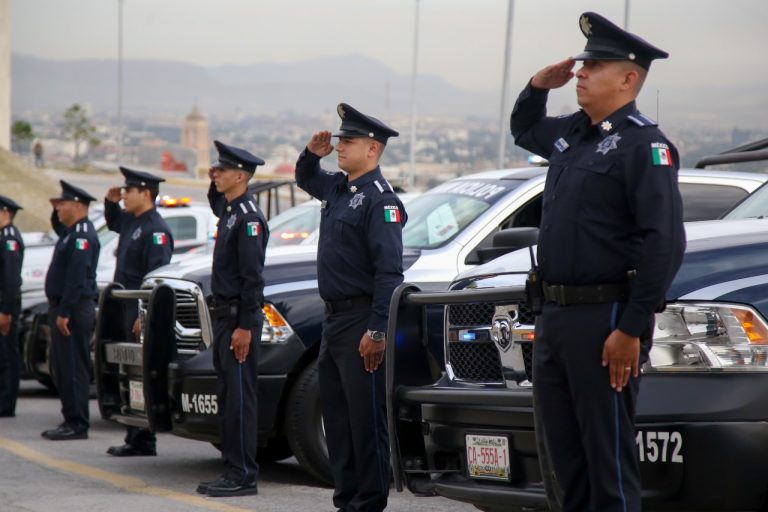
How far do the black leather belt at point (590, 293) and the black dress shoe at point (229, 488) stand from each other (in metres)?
3.46

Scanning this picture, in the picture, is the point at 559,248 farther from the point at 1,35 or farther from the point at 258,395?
the point at 1,35

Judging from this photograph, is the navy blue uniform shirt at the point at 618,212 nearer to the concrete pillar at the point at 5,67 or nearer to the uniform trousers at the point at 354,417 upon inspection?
the uniform trousers at the point at 354,417

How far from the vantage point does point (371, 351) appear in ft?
19.7

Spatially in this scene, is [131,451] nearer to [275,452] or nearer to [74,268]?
[275,452]

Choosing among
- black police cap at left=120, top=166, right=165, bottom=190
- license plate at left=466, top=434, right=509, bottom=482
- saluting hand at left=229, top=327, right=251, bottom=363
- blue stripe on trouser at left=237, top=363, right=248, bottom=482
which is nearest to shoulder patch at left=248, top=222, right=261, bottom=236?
saluting hand at left=229, top=327, right=251, bottom=363

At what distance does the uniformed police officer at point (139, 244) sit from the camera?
8.91m

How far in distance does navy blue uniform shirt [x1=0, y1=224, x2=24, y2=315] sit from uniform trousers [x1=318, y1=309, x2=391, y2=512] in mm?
5498

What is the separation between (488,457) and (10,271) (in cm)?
704

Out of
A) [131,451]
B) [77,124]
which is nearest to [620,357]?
[131,451]

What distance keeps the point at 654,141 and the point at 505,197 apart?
11.3 feet

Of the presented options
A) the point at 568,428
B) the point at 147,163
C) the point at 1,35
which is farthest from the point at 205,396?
the point at 147,163

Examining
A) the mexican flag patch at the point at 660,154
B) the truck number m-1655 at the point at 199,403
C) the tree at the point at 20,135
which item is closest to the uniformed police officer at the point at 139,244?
the truck number m-1655 at the point at 199,403

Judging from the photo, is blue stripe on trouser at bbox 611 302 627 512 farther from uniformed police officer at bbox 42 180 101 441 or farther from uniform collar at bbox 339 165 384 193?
uniformed police officer at bbox 42 180 101 441

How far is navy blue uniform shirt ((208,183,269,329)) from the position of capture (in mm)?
7133
